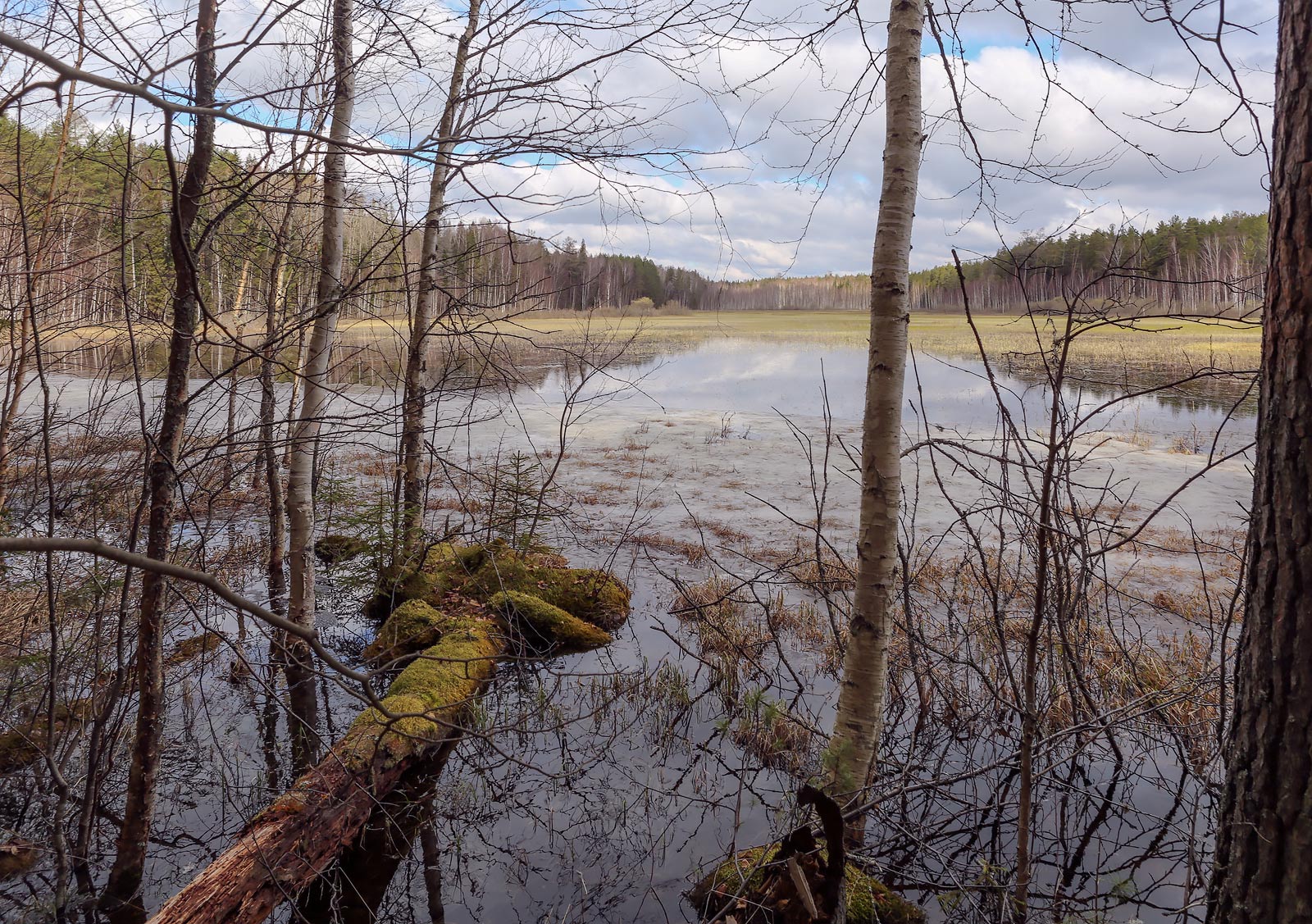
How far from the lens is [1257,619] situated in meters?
2.18

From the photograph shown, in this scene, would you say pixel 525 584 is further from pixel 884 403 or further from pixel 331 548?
pixel 884 403

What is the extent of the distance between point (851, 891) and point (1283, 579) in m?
2.42

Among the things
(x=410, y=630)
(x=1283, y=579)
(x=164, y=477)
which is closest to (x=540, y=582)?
(x=410, y=630)

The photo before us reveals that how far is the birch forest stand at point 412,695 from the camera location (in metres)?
3.44

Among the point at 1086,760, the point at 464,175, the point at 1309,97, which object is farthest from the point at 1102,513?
the point at 464,175

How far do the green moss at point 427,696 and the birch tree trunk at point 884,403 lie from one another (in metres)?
1.88

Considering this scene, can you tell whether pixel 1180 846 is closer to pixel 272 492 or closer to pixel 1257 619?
pixel 1257 619

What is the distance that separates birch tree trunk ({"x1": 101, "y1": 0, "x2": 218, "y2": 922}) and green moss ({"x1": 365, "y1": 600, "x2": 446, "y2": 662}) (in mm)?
2995

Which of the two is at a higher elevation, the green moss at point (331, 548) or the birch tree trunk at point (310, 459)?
the birch tree trunk at point (310, 459)

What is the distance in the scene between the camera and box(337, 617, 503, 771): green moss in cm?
467

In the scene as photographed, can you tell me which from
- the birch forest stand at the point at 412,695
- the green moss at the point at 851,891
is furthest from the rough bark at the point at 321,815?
the green moss at the point at 851,891

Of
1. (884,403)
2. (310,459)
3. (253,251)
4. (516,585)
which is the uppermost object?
(253,251)

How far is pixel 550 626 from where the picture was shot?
7453 mm

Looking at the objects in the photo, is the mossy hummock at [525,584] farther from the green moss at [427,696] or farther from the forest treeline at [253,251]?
the forest treeline at [253,251]
